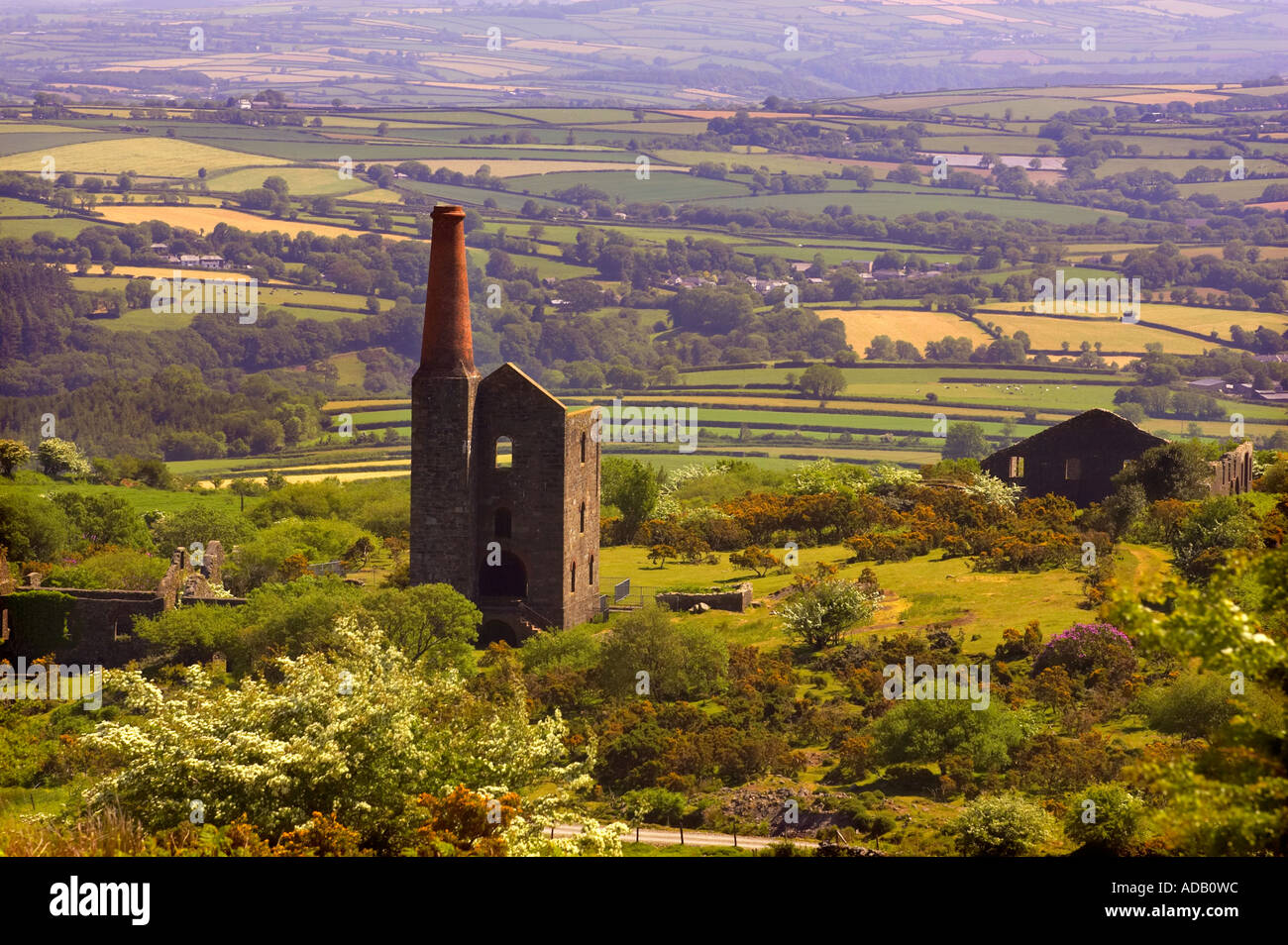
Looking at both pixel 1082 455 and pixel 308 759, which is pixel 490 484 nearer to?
pixel 1082 455

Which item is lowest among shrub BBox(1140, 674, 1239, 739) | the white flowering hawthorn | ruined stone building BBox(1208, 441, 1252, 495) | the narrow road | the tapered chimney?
the narrow road

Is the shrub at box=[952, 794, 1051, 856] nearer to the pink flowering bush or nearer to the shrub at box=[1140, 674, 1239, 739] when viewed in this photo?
the shrub at box=[1140, 674, 1239, 739]

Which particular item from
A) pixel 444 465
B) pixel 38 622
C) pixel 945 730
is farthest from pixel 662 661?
pixel 38 622

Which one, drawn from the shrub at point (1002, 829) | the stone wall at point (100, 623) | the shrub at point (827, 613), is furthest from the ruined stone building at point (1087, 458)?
the stone wall at point (100, 623)

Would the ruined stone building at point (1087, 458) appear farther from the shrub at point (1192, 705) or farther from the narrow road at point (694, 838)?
the narrow road at point (694, 838)

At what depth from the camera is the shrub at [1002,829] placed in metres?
36.4

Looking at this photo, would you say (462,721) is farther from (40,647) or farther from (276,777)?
(40,647)

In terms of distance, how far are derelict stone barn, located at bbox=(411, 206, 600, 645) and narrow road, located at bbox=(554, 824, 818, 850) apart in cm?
1737

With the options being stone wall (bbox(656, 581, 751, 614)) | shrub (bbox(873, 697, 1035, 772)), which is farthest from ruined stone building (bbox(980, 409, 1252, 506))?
shrub (bbox(873, 697, 1035, 772))

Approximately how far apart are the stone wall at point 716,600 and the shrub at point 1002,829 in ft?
73.4

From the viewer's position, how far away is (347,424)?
153 m

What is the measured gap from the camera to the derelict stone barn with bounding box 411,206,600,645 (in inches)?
2298

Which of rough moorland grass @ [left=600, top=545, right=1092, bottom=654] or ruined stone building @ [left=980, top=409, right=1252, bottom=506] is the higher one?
ruined stone building @ [left=980, top=409, right=1252, bottom=506]
